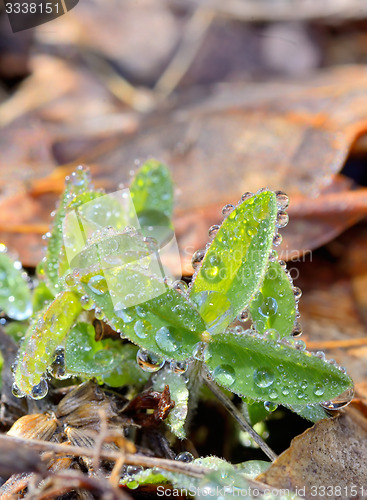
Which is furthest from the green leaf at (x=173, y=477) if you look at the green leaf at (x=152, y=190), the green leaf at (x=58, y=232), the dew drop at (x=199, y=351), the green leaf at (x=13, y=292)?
the green leaf at (x=152, y=190)

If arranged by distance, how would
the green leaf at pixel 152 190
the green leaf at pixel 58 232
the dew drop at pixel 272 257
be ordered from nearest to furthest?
the dew drop at pixel 272 257 < the green leaf at pixel 58 232 < the green leaf at pixel 152 190

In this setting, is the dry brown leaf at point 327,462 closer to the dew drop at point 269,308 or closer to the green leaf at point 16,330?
the dew drop at point 269,308

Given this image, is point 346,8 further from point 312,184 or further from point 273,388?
point 273,388

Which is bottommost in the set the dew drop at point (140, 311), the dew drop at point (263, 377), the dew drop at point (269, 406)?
the dew drop at point (269, 406)

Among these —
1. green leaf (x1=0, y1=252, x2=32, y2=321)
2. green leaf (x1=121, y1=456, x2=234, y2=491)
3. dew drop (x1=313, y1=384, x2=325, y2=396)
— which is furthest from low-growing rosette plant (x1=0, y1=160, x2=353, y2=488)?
green leaf (x1=0, y1=252, x2=32, y2=321)

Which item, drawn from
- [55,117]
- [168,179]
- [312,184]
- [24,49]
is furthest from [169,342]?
[24,49]

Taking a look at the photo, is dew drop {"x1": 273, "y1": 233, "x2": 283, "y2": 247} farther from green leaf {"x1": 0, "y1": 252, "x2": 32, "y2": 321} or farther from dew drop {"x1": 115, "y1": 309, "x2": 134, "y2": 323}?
green leaf {"x1": 0, "y1": 252, "x2": 32, "y2": 321}

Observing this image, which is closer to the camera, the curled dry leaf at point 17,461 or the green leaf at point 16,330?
the curled dry leaf at point 17,461
